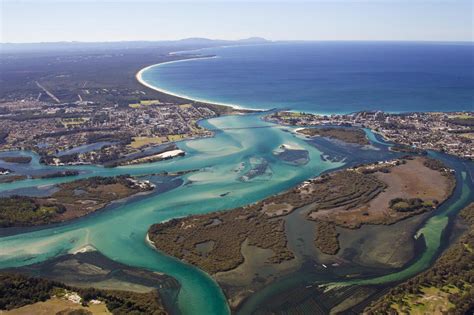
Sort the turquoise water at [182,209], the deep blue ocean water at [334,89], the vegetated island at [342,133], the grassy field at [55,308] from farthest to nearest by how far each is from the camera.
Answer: the deep blue ocean water at [334,89], the vegetated island at [342,133], the turquoise water at [182,209], the grassy field at [55,308]

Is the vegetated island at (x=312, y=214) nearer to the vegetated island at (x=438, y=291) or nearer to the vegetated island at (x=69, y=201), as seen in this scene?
the vegetated island at (x=438, y=291)

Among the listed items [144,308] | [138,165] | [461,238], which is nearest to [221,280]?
[144,308]

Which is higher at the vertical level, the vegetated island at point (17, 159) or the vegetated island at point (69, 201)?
the vegetated island at point (17, 159)

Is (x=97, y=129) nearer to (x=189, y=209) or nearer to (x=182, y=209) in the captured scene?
(x=182, y=209)

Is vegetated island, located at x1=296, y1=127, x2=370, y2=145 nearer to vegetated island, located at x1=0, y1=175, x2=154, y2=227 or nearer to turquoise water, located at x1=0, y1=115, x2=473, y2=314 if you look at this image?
turquoise water, located at x1=0, y1=115, x2=473, y2=314

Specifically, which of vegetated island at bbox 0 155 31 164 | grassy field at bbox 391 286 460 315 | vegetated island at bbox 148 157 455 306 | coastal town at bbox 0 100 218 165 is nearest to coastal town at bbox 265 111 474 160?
vegetated island at bbox 148 157 455 306

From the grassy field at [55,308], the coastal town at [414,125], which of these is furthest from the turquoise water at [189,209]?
the coastal town at [414,125]
